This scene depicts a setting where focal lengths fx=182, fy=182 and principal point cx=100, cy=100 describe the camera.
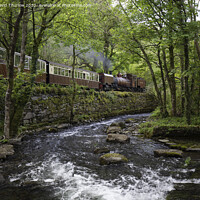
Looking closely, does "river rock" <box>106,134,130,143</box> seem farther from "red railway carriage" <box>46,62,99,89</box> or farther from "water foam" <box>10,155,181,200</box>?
"red railway carriage" <box>46,62,99,89</box>

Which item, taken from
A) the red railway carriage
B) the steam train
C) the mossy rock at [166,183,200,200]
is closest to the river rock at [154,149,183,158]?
the mossy rock at [166,183,200,200]

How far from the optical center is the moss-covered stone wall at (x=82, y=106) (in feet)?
31.1

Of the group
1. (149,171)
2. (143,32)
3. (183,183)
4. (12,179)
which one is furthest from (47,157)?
(143,32)

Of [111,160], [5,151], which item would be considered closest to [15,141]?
[5,151]

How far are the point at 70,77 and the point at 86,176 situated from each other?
11.4 m

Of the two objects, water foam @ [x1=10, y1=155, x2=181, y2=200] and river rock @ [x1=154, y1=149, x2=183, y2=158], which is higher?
river rock @ [x1=154, y1=149, x2=183, y2=158]

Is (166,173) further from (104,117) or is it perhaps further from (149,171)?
(104,117)

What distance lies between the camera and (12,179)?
12.4 ft

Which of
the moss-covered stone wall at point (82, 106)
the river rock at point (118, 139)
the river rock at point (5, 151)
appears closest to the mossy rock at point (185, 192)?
the river rock at point (118, 139)

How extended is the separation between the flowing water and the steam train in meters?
3.50

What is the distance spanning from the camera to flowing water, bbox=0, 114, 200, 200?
315cm

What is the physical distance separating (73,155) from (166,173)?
2739 mm

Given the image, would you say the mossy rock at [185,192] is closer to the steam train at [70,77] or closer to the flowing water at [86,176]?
the flowing water at [86,176]

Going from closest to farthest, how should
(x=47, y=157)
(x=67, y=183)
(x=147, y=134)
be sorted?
(x=67, y=183) < (x=47, y=157) < (x=147, y=134)
